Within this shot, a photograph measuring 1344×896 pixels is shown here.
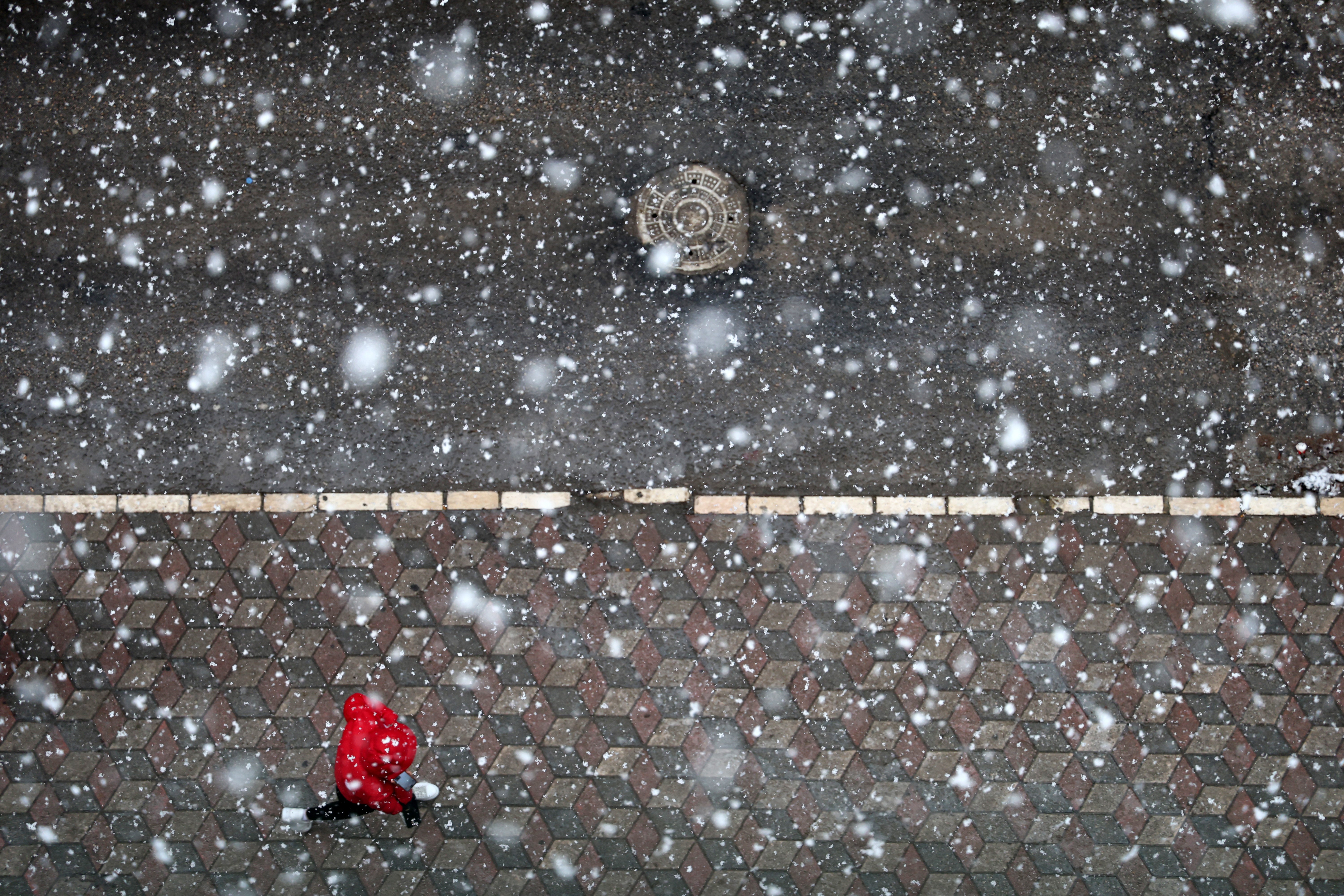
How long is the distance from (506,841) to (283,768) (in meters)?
1.26

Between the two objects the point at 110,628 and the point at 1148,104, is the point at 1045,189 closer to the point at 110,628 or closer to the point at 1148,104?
the point at 1148,104

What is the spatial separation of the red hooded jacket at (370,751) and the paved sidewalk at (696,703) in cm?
48

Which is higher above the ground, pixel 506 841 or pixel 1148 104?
pixel 1148 104

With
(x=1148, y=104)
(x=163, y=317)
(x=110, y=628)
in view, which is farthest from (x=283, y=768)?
(x=1148, y=104)

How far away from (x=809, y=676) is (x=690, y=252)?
7.93ft

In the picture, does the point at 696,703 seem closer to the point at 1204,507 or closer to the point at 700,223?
the point at 700,223

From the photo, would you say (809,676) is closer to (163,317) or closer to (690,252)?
(690,252)

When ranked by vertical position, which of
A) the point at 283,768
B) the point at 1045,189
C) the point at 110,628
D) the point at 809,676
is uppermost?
the point at 1045,189

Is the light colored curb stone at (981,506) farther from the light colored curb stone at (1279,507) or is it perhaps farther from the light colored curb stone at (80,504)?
the light colored curb stone at (80,504)

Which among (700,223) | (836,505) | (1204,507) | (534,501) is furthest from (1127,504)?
(534,501)

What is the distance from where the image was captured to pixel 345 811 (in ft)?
15.5

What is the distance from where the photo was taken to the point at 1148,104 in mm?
5082

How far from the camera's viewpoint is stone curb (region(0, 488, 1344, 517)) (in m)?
4.94

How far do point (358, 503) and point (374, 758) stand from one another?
138 cm
